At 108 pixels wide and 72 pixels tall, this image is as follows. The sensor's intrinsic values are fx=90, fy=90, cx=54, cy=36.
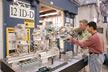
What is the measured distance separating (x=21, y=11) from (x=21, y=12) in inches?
0.9

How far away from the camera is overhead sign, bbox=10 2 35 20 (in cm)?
188

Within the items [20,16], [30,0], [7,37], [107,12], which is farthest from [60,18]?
[107,12]

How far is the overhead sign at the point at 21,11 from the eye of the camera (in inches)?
74.0

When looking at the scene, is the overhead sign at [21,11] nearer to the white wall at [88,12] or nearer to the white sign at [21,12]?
the white sign at [21,12]

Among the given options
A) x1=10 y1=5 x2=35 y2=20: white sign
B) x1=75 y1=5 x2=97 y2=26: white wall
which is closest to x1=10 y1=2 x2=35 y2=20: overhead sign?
x1=10 y1=5 x2=35 y2=20: white sign

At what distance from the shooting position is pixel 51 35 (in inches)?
70.2

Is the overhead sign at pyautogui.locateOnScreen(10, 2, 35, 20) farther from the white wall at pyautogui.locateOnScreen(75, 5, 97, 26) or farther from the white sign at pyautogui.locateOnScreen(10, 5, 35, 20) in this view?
the white wall at pyautogui.locateOnScreen(75, 5, 97, 26)

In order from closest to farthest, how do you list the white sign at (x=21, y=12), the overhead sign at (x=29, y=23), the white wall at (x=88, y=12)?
1. the white sign at (x=21, y=12)
2. the overhead sign at (x=29, y=23)
3. the white wall at (x=88, y=12)

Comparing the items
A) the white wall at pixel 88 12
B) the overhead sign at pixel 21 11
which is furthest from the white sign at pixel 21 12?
the white wall at pixel 88 12

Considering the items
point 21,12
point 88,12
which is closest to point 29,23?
point 21,12

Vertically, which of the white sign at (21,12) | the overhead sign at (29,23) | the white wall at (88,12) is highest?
the white wall at (88,12)

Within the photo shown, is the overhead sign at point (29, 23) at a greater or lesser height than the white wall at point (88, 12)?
lesser

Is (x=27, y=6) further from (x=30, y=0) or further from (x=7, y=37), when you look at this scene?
(x=7, y=37)

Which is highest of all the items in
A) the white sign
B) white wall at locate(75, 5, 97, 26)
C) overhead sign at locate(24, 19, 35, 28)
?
white wall at locate(75, 5, 97, 26)
